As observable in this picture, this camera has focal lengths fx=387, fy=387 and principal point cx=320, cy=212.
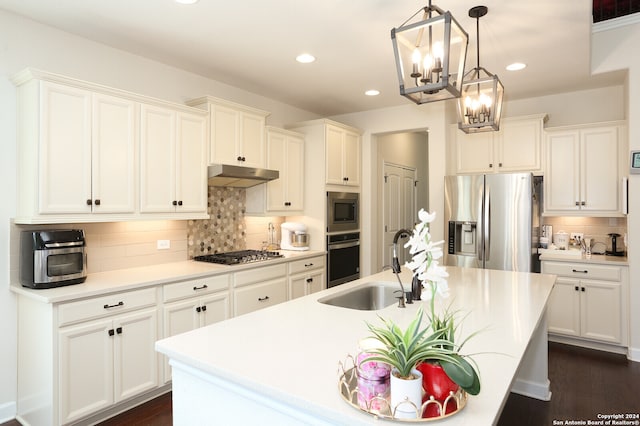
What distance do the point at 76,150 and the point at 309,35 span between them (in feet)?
5.84

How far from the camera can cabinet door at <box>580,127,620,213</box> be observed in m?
3.85

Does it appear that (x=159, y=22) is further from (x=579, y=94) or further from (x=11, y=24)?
(x=579, y=94)

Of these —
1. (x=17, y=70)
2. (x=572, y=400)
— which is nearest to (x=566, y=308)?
(x=572, y=400)

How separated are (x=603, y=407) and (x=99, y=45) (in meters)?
4.49

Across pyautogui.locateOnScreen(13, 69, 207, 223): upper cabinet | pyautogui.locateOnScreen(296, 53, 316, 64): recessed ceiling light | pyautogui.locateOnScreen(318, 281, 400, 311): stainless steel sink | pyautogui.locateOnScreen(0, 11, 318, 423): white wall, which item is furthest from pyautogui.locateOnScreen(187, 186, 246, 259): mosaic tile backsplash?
pyautogui.locateOnScreen(318, 281, 400, 311): stainless steel sink

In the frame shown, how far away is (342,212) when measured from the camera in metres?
4.70

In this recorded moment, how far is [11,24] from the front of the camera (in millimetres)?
2521

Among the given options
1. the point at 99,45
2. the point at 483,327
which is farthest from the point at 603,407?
the point at 99,45

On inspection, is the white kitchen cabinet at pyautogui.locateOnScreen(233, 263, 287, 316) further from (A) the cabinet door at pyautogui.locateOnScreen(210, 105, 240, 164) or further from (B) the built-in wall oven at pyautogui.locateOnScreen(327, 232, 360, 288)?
(A) the cabinet door at pyautogui.locateOnScreen(210, 105, 240, 164)

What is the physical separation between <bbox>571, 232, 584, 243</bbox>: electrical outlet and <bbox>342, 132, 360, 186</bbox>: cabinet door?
2.51 meters

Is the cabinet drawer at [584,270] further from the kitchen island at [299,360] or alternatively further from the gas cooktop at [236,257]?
the gas cooktop at [236,257]

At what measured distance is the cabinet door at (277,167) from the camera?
13.4 ft

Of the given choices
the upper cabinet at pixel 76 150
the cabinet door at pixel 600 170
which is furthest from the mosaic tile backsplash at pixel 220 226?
the cabinet door at pixel 600 170

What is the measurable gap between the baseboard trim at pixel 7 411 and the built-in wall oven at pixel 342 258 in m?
2.88
